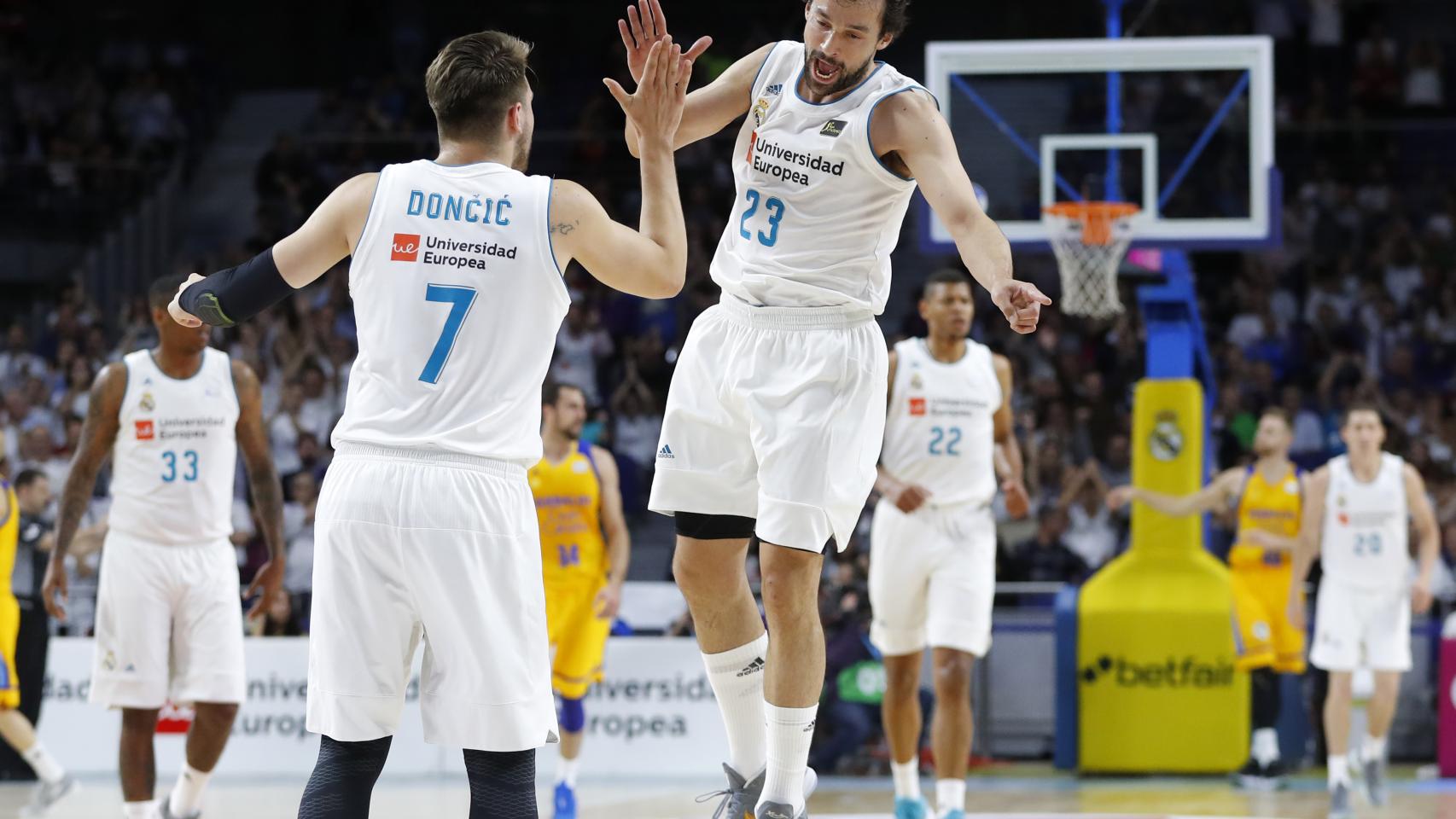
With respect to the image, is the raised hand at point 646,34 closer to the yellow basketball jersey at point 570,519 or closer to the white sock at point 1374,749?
the yellow basketball jersey at point 570,519

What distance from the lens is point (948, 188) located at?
184 inches

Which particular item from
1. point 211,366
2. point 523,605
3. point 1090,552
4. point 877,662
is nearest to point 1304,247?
point 1090,552

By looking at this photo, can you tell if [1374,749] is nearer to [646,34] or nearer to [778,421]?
[778,421]

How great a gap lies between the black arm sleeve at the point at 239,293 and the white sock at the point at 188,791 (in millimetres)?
3686

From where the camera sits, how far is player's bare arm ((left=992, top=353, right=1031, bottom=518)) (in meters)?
8.58

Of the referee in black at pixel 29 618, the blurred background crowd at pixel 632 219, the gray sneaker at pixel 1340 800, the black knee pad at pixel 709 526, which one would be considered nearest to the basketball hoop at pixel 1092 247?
the blurred background crowd at pixel 632 219

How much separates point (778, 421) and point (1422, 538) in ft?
21.7

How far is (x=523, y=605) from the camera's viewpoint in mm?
4207

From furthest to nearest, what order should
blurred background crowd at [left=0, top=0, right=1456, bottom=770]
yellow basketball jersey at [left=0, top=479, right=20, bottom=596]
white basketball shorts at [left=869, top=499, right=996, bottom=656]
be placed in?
blurred background crowd at [left=0, top=0, right=1456, bottom=770]
yellow basketball jersey at [left=0, top=479, right=20, bottom=596]
white basketball shorts at [left=869, top=499, right=996, bottom=656]

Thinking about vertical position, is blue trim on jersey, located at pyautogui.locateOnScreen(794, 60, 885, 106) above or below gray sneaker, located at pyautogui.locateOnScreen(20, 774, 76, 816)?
above

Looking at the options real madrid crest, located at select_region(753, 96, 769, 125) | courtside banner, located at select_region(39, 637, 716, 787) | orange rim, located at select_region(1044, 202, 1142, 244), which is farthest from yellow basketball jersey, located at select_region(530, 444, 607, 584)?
real madrid crest, located at select_region(753, 96, 769, 125)

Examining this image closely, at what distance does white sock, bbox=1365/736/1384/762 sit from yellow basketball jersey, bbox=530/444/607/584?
4.61 meters

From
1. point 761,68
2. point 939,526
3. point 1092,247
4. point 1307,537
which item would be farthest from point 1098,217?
point 761,68

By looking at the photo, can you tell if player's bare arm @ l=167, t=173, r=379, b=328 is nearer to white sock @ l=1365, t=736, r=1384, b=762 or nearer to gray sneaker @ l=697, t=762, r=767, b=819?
gray sneaker @ l=697, t=762, r=767, b=819
